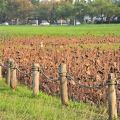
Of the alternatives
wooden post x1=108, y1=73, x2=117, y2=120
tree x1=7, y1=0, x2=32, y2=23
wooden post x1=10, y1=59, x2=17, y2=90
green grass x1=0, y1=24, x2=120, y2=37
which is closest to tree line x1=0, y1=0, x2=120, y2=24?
tree x1=7, y1=0, x2=32, y2=23

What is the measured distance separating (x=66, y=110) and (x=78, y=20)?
12440cm

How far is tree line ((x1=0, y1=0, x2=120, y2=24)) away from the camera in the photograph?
12835 cm

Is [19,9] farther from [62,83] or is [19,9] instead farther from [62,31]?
[62,83]

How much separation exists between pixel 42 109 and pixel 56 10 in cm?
12631

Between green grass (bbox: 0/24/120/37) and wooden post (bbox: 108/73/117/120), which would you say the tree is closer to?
green grass (bbox: 0/24/120/37)

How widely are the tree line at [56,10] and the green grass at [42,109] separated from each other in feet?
363

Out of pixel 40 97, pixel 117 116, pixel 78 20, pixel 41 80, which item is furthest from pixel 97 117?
pixel 78 20

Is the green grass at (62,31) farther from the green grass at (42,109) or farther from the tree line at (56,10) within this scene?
the tree line at (56,10)

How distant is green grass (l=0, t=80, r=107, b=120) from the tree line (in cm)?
11066

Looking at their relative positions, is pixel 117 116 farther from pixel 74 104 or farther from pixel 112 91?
pixel 74 104

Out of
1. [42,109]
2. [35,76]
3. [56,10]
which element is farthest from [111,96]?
[56,10]

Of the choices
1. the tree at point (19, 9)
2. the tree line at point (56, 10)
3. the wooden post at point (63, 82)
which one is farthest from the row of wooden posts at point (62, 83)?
the tree at point (19, 9)

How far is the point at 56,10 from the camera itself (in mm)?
135500

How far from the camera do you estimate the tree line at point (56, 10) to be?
421ft
